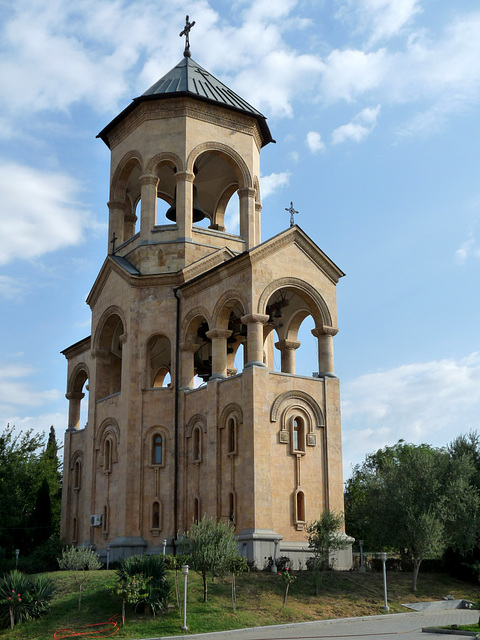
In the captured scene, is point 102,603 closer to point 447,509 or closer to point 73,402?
point 447,509

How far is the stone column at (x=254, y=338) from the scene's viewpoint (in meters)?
28.8

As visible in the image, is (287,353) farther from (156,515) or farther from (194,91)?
(194,91)

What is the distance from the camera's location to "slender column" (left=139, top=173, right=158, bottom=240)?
113ft

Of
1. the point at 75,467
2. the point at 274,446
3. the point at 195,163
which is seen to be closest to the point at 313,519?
the point at 274,446

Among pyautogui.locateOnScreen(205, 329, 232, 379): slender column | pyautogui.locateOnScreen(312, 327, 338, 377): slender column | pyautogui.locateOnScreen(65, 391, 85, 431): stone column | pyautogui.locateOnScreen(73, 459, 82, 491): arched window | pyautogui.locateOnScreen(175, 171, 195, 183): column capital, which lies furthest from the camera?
pyautogui.locateOnScreen(65, 391, 85, 431): stone column

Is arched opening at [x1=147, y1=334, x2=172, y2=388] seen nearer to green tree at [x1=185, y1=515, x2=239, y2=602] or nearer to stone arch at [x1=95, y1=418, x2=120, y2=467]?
stone arch at [x1=95, y1=418, x2=120, y2=467]

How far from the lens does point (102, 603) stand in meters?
23.0

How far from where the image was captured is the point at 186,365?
32531 millimetres

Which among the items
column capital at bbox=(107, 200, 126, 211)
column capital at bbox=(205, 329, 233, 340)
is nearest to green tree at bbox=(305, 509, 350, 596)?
column capital at bbox=(205, 329, 233, 340)

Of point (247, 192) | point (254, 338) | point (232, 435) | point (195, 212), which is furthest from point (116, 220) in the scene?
point (232, 435)

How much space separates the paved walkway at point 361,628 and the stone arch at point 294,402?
306 inches

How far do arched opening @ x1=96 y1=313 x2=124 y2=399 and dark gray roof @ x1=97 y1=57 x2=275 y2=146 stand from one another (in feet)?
31.0

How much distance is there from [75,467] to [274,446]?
14.0m

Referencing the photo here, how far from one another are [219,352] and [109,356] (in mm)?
7705
